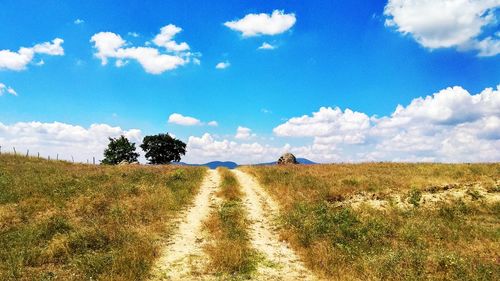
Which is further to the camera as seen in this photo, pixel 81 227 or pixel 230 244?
pixel 81 227

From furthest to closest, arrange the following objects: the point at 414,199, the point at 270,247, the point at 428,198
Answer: the point at 428,198
the point at 414,199
the point at 270,247

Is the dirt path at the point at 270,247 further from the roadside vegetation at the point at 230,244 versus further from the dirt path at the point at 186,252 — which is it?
the dirt path at the point at 186,252

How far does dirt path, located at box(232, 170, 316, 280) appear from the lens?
11.4m

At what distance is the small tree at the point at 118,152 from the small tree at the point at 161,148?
3.47 metres

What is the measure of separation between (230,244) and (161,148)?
84.3 m

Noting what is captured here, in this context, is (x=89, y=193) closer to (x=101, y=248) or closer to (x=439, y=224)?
(x=101, y=248)

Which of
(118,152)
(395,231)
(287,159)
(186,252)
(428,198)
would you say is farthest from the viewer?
(118,152)

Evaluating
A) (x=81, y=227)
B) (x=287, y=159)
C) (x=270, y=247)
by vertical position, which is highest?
(x=287, y=159)

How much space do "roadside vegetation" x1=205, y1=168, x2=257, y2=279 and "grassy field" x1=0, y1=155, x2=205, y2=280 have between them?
2.05m

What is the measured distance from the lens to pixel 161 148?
3720 inches

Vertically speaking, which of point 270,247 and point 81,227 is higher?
point 81,227

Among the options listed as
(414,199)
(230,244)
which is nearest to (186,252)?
(230,244)

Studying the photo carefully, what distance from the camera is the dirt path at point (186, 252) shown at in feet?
36.4

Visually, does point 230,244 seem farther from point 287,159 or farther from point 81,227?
point 287,159
